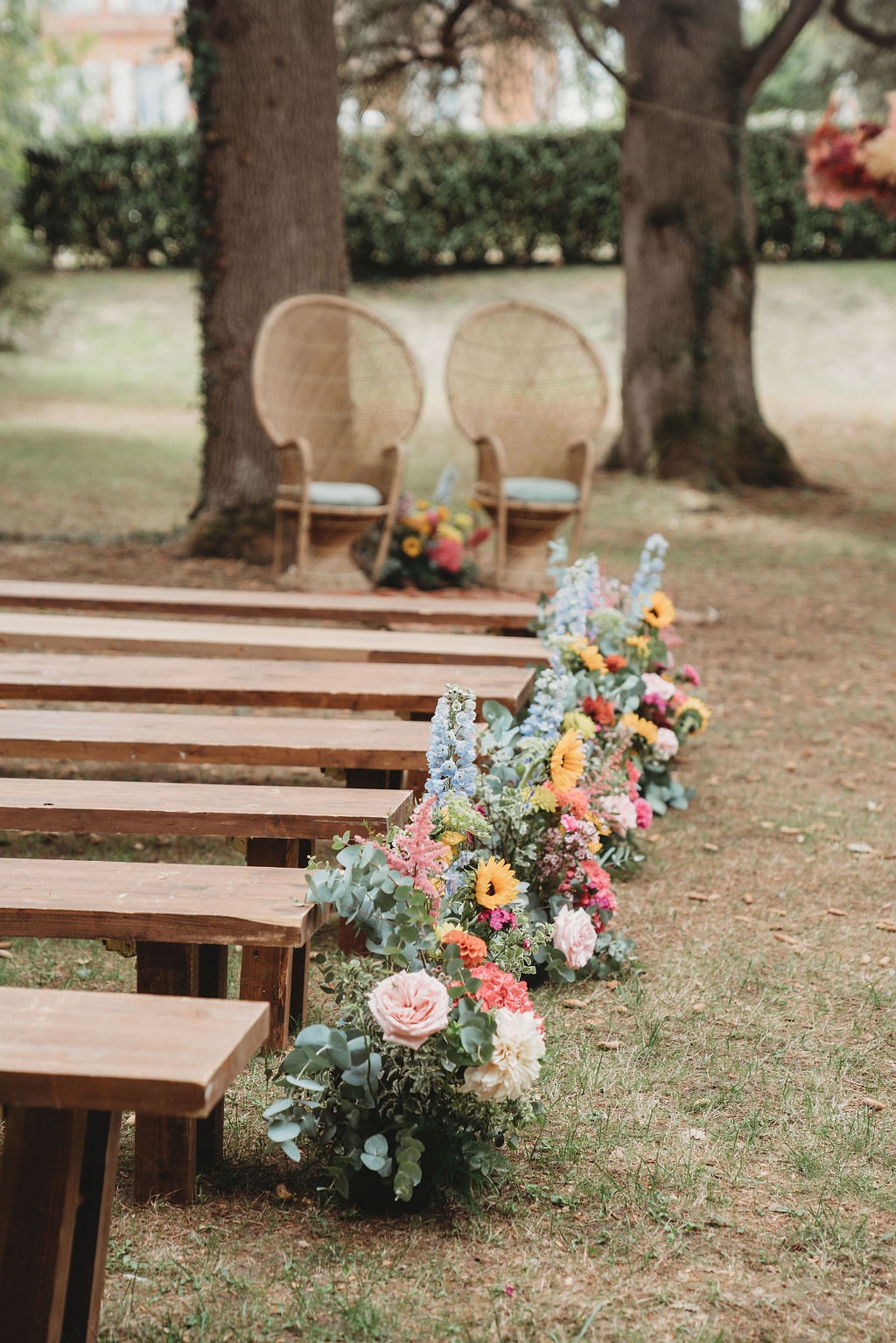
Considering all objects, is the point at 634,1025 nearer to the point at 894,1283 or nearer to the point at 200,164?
the point at 894,1283

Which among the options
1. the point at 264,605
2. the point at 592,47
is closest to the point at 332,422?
the point at 264,605

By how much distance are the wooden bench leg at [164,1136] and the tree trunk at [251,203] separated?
15.9ft

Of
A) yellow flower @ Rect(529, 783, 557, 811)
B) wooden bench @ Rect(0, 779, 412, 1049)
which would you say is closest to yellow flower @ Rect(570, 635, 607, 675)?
yellow flower @ Rect(529, 783, 557, 811)

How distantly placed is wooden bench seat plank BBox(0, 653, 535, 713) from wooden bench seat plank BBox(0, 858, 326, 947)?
954 millimetres

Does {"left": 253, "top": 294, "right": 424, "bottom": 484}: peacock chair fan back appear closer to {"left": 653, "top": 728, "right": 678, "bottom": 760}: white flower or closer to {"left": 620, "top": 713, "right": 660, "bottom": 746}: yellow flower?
{"left": 653, "top": 728, "right": 678, "bottom": 760}: white flower

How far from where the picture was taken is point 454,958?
5.82 feet

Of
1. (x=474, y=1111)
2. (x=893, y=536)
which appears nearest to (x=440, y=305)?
(x=893, y=536)

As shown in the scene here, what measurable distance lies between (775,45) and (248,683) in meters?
7.58

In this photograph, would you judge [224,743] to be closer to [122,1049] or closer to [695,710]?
[122,1049]

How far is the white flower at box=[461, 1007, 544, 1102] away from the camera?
1.73m

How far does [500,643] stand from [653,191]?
661 cm

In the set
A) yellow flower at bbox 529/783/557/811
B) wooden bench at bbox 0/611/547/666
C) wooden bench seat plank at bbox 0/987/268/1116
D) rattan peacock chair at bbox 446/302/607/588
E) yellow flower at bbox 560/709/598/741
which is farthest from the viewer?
rattan peacock chair at bbox 446/302/607/588

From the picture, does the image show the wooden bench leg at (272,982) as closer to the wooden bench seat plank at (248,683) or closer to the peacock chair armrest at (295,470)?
the wooden bench seat plank at (248,683)

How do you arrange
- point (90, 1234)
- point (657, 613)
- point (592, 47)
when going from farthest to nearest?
point (592, 47), point (657, 613), point (90, 1234)
